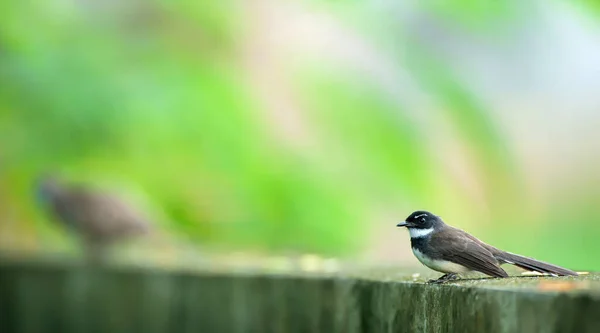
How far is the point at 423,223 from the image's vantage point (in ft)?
16.8

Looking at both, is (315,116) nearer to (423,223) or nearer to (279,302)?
(279,302)

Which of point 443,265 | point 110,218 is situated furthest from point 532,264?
point 110,218

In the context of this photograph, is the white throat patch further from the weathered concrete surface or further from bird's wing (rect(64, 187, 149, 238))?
bird's wing (rect(64, 187, 149, 238))

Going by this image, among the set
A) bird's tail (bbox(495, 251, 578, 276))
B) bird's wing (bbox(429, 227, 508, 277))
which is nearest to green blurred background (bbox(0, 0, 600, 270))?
bird's wing (bbox(429, 227, 508, 277))

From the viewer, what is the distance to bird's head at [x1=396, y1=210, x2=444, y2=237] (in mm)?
5078

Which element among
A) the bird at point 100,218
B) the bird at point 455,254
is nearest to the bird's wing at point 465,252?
the bird at point 455,254

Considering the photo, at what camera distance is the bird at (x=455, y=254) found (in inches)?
177

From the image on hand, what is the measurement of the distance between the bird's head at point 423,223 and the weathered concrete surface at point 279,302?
242 mm

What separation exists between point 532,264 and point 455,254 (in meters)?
0.37

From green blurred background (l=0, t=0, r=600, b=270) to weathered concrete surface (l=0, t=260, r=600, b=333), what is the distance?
2341 mm

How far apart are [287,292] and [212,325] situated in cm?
100

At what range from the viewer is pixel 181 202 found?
40.6 ft

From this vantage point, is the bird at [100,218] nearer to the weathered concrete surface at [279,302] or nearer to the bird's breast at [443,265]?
the weathered concrete surface at [279,302]

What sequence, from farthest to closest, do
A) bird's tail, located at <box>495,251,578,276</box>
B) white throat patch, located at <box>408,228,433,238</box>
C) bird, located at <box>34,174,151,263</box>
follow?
1. bird, located at <box>34,174,151,263</box>
2. white throat patch, located at <box>408,228,433,238</box>
3. bird's tail, located at <box>495,251,578,276</box>
